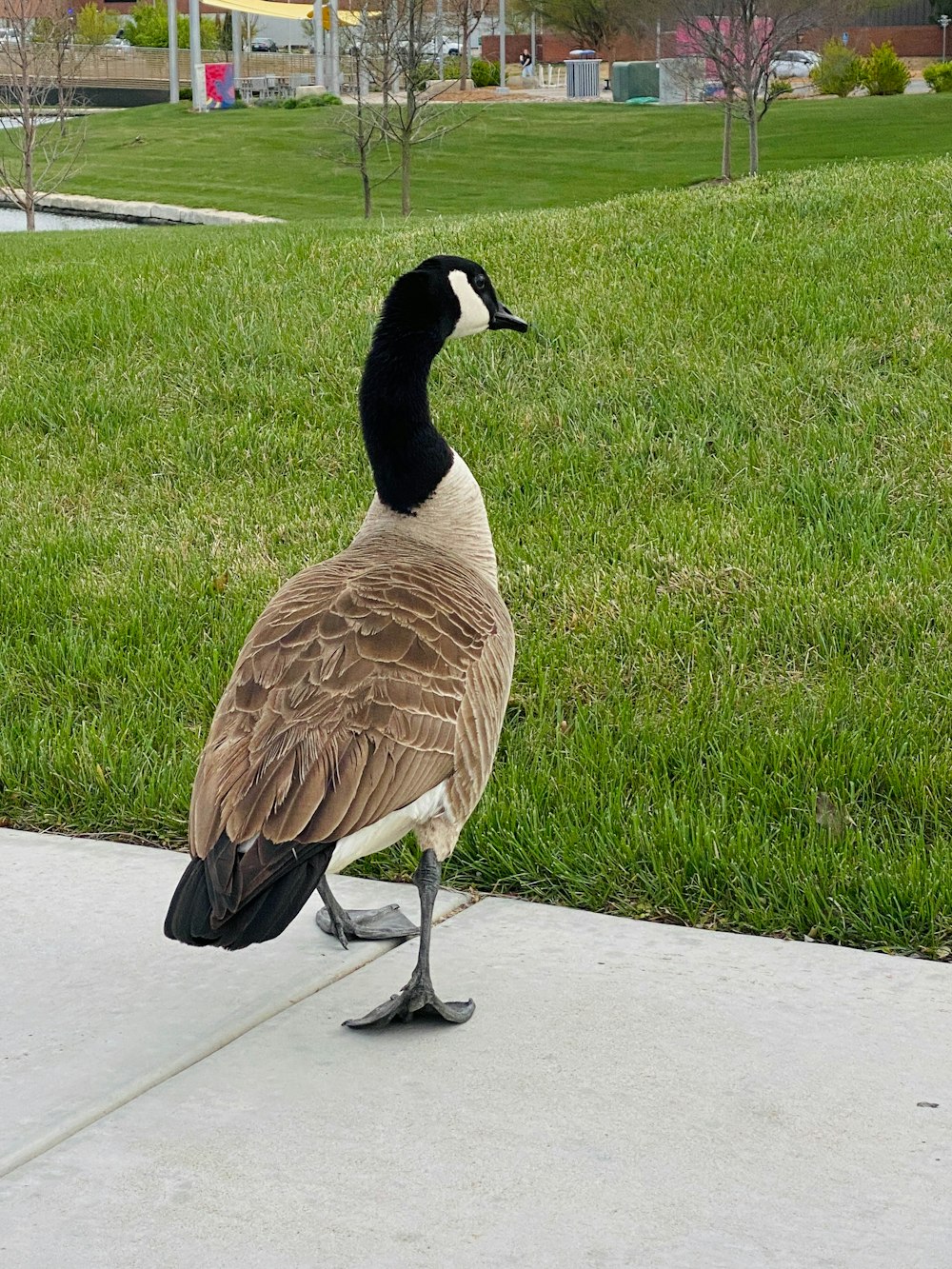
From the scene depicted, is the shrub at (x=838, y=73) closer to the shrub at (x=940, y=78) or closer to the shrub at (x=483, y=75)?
the shrub at (x=940, y=78)

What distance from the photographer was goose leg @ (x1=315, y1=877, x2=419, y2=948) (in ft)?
11.2

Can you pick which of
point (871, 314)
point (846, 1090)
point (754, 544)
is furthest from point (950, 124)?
point (846, 1090)

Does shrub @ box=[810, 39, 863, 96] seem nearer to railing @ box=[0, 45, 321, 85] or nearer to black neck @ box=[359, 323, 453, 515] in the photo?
railing @ box=[0, 45, 321, 85]

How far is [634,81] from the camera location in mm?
58188

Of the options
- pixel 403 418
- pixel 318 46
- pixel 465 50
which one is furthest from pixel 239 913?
pixel 318 46

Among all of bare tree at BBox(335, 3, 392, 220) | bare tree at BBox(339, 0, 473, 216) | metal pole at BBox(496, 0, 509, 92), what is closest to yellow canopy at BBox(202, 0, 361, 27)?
metal pole at BBox(496, 0, 509, 92)

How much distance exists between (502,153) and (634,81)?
18347 millimetres

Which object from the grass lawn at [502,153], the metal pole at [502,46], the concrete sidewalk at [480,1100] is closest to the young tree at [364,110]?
the grass lawn at [502,153]

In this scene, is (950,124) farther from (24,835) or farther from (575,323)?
(24,835)

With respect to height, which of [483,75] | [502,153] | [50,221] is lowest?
[50,221]

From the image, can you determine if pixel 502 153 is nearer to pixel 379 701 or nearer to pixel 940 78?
pixel 940 78

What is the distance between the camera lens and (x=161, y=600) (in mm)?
5465

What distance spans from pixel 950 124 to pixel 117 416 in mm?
38091

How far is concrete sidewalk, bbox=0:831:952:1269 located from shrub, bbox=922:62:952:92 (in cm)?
5270
